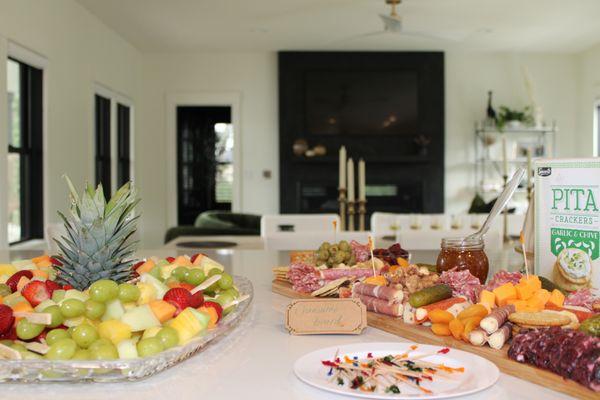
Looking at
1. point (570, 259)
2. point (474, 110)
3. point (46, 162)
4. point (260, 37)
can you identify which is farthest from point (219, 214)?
point (570, 259)

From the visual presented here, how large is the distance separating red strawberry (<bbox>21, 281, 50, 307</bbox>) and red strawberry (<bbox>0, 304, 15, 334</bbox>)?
10 centimetres

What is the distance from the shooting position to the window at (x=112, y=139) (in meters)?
7.21

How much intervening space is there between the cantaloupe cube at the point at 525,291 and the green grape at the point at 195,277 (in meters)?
0.54

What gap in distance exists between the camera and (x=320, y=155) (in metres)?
8.43

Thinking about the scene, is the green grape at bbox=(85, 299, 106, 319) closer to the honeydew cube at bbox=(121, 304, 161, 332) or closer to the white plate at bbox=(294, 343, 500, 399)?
the honeydew cube at bbox=(121, 304, 161, 332)

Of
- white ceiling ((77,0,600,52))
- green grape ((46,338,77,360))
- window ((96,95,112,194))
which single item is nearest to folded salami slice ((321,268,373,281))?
green grape ((46,338,77,360))

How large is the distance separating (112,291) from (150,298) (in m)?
0.09

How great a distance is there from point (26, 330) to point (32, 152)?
4953 millimetres

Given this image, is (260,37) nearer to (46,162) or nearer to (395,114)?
(395,114)

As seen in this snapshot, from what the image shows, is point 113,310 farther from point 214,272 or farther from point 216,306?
point 214,272

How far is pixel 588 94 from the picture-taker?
8.68 meters

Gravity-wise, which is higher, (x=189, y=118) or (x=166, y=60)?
(x=166, y=60)

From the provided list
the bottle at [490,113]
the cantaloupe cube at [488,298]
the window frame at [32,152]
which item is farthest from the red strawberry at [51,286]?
the bottle at [490,113]

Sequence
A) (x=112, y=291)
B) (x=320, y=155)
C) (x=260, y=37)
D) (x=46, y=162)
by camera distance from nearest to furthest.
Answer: (x=112, y=291), (x=46, y=162), (x=260, y=37), (x=320, y=155)
